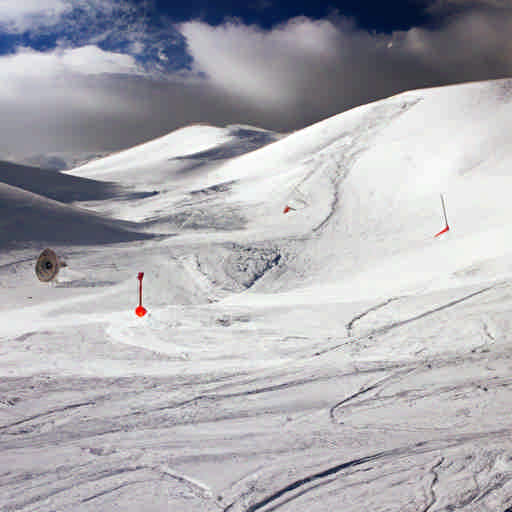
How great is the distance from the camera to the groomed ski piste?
2693 millimetres

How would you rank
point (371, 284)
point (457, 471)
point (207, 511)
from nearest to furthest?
point (207, 511), point (457, 471), point (371, 284)

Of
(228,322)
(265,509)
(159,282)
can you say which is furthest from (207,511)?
(159,282)

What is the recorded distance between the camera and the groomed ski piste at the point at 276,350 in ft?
8.84

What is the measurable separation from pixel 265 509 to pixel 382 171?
13207mm

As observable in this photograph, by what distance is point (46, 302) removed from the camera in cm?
761

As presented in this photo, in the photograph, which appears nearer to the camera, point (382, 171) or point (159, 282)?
point (159, 282)

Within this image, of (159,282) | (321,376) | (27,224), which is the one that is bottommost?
(321,376)

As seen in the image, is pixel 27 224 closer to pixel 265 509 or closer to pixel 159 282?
pixel 159 282

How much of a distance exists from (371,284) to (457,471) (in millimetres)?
4994

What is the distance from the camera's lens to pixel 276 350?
17.0 ft

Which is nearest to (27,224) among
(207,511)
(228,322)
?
(228,322)

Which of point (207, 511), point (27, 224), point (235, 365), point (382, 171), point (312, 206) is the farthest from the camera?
point (382, 171)

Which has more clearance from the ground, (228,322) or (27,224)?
(27,224)

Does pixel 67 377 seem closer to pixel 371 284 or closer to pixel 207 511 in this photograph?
pixel 207 511
